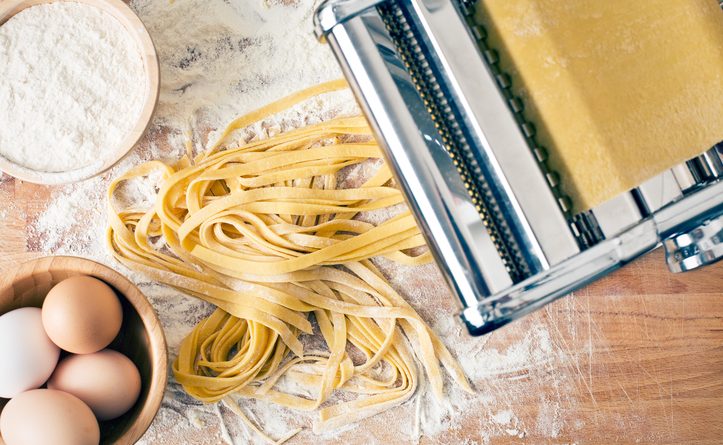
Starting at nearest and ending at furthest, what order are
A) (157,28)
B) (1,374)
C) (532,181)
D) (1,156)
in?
(532,181)
(1,374)
(1,156)
(157,28)

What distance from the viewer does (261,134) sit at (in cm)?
104

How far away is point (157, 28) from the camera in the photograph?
103cm

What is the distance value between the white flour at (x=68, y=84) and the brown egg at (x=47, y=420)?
33 cm

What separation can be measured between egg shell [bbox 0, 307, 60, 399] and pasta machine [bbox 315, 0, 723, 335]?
1.67ft

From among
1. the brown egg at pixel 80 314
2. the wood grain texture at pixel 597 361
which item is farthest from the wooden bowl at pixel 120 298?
the wood grain texture at pixel 597 361

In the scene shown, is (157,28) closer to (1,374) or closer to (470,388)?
(1,374)

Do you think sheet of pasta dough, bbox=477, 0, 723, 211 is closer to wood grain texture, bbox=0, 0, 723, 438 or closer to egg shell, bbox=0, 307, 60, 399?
wood grain texture, bbox=0, 0, 723, 438

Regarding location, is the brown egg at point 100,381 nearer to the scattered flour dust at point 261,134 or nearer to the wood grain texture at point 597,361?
the scattered flour dust at point 261,134

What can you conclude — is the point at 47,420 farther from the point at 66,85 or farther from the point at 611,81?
A: the point at 611,81

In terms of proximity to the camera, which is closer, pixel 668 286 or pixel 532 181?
pixel 532 181

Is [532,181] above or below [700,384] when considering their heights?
above

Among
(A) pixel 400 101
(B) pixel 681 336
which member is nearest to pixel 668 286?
(B) pixel 681 336

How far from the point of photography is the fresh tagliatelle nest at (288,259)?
1.00 meters

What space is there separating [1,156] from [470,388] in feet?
2.48
